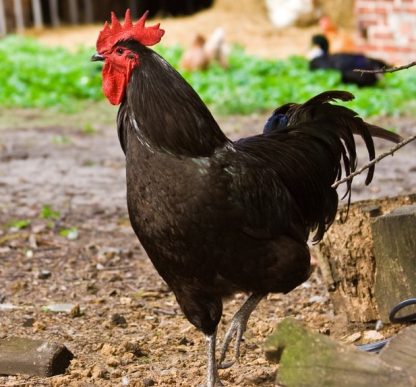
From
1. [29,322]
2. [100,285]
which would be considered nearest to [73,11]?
[100,285]

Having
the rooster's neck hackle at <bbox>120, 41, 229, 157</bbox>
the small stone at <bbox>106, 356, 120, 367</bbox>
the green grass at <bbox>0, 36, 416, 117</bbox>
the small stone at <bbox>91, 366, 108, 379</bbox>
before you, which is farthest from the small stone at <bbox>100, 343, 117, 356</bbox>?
the green grass at <bbox>0, 36, 416, 117</bbox>

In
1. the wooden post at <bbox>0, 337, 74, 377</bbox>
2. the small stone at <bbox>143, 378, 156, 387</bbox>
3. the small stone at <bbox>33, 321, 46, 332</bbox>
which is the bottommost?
the small stone at <bbox>33, 321, 46, 332</bbox>

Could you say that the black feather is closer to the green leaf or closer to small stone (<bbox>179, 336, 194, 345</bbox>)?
small stone (<bbox>179, 336, 194, 345</bbox>)

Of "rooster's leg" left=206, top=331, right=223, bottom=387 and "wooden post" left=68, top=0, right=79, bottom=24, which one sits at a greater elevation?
"rooster's leg" left=206, top=331, right=223, bottom=387

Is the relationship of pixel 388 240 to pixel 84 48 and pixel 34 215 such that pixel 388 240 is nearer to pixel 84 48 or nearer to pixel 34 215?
pixel 34 215

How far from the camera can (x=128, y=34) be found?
4.03m

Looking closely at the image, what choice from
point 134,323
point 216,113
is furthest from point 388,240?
point 216,113

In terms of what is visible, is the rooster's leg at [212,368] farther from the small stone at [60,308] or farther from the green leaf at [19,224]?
the green leaf at [19,224]

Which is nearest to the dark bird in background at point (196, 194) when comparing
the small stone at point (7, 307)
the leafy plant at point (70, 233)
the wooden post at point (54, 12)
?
the small stone at point (7, 307)

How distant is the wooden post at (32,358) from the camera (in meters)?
4.34

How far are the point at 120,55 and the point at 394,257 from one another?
1.65m

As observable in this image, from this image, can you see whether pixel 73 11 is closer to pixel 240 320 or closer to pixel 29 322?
pixel 29 322

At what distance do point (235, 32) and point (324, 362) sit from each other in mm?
18186

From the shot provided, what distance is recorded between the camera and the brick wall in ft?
51.3
